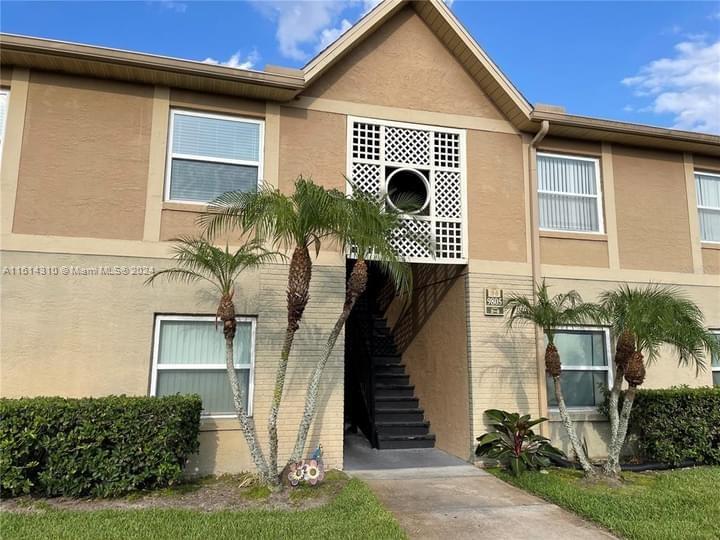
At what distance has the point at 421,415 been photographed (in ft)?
32.0

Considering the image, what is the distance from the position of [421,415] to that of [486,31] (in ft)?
23.4

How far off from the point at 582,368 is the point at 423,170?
14.0 feet

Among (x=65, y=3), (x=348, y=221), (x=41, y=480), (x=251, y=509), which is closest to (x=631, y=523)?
(x=251, y=509)

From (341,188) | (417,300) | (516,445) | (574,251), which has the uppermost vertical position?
(341,188)

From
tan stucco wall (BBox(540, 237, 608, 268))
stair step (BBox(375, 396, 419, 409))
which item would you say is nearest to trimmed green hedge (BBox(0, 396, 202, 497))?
stair step (BBox(375, 396, 419, 409))

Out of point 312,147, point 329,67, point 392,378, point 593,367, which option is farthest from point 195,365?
point 593,367

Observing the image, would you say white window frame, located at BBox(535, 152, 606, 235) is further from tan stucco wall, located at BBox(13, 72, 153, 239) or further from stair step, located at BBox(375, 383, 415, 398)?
tan stucco wall, located at BBox(13, 72, 153, 239)

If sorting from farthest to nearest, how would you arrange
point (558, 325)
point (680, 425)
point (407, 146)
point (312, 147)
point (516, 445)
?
1. point (407, 146)
2. point (312, 147)
3. point (680, 425)
4. point (516, 445)
5. point (558, 325)

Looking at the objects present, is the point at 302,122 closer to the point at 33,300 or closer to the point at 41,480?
the point at 33,300

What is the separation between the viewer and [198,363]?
7.02 metres

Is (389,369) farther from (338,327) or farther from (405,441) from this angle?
(338,327)

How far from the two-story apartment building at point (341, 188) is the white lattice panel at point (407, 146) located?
0.09ft

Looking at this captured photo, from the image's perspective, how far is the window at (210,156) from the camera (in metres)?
7.37

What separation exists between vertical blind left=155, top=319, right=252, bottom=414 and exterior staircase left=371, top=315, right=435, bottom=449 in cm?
323
